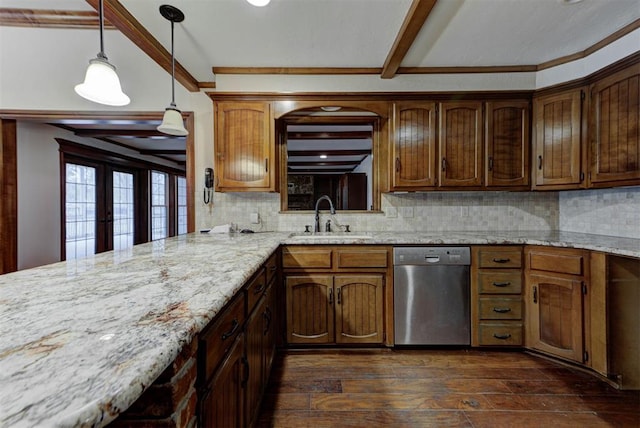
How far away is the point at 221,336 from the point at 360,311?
1.58 metres

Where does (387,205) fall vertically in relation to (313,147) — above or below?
below

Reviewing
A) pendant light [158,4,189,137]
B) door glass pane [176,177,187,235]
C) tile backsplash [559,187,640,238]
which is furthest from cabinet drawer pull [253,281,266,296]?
door glass pane [176,177,187,235]

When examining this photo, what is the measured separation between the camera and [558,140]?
8.23ft

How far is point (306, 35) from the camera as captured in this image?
2.23 meters

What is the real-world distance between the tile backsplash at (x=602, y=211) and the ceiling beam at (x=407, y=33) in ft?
6.66

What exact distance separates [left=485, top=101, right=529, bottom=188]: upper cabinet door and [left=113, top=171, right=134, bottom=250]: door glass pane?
572 cm

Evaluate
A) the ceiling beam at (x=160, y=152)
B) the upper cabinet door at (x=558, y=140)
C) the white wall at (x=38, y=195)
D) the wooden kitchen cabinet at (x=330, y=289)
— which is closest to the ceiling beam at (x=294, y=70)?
the upper cabinet door at (x=558, y=140)

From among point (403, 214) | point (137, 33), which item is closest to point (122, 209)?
point (137, 33)

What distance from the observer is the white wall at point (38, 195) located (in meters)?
3.53

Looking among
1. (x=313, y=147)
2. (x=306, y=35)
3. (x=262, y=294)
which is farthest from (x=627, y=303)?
(x=313, y=147)

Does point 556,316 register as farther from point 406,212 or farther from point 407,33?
point 407,33

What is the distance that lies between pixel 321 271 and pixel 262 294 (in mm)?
791

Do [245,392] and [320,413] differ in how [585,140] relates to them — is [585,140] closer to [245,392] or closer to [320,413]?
[320,413]

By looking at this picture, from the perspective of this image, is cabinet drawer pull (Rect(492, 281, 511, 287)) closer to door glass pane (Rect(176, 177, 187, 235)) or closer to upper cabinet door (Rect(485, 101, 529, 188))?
upper cabinet door (Rect(485, 101, 529, 188))
